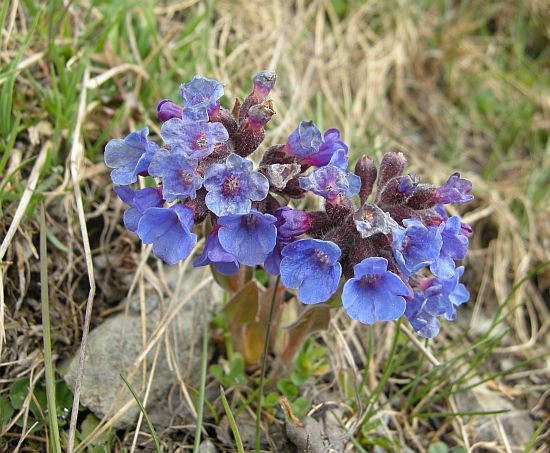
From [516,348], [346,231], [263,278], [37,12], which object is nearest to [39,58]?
[37,12]

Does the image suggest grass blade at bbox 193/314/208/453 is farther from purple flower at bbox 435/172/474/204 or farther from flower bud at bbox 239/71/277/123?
purple flower at bbox 435/172/474/204

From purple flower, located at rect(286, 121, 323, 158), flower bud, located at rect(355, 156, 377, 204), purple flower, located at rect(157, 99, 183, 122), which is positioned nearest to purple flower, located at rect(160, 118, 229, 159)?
purple flower, located at rect(157, 99, 183, 122)

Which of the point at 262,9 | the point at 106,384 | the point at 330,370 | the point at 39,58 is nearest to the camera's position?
the point at 106,384

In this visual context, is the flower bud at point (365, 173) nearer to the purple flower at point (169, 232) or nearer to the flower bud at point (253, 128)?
the flower bud at point (253, 128)

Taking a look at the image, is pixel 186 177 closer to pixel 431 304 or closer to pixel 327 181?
pixel 327 181

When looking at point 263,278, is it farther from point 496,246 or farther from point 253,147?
point 496,246

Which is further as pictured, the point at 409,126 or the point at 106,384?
the point at 409,126

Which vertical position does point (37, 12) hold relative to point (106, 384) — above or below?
above

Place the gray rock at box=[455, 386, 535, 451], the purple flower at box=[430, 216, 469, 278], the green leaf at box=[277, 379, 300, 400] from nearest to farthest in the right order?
the purple flower at box=[430, 216, 469, 278] < the green leaf at box=[277, 379, 300, 400] < the gray rock at box=[455, 386, 535, 451]
